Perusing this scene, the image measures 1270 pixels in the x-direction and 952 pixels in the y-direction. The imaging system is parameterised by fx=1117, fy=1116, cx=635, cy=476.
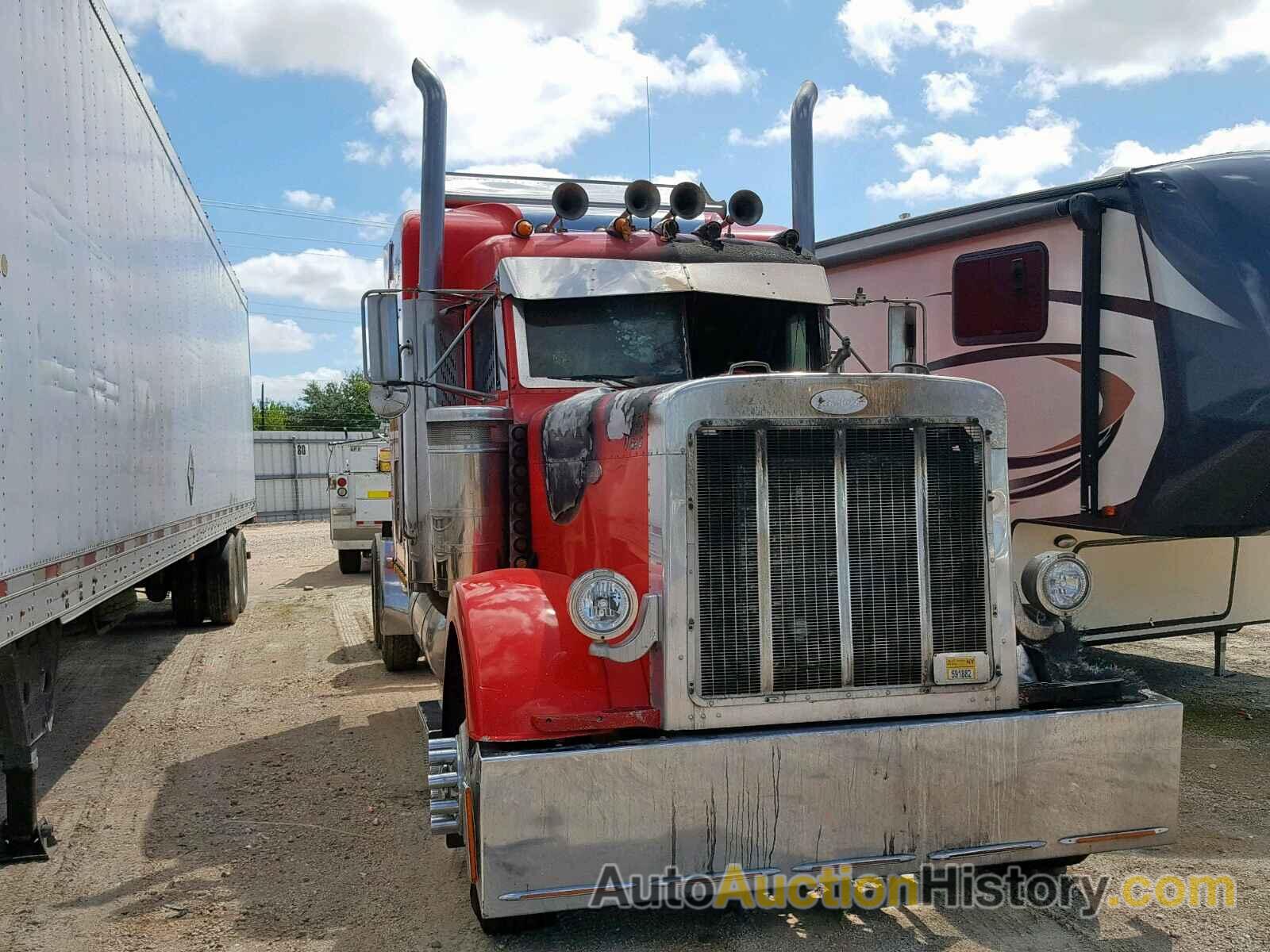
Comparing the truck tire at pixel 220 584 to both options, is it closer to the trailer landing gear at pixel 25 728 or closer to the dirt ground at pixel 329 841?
the dirt ground at pixel 329 841

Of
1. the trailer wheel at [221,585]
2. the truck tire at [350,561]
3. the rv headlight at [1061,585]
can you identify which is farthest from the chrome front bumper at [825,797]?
the truck tire at [350,561]

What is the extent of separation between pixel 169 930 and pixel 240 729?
3412 millimetres

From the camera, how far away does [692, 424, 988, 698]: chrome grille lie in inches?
149

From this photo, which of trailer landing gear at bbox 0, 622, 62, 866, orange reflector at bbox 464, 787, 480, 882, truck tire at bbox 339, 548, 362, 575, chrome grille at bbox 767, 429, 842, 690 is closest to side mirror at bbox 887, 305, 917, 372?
chrome grille at bbox 767, 429, 842, 690

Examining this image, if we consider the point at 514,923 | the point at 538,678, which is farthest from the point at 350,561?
the point at 538,678

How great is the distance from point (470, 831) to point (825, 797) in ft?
3.99

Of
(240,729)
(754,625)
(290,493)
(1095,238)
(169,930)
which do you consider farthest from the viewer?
(290,493)

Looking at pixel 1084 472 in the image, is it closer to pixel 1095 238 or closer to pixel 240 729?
pixel 1095 238

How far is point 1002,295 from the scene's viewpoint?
7699 mm

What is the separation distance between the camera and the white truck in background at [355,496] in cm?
1675

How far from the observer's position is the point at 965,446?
3.99 m

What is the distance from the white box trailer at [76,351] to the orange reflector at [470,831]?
178cm


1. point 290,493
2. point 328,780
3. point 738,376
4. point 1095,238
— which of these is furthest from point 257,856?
point 290,493

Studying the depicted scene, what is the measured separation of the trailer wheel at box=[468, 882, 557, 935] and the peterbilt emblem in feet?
6.60
